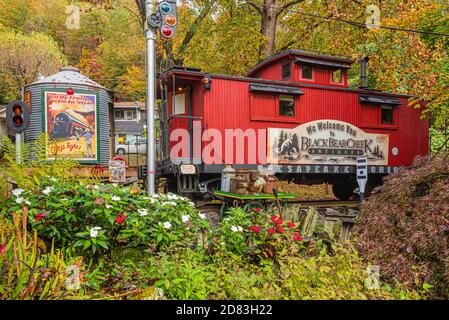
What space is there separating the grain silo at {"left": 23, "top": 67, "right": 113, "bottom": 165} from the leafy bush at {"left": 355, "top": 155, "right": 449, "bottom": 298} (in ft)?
32.8

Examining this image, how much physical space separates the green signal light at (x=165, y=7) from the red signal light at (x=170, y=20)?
0.09m

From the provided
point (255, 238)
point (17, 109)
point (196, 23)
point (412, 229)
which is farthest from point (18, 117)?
point (196, 23)

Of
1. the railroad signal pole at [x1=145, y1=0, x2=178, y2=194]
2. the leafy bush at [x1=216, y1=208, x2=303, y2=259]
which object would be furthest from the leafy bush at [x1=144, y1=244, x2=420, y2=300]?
the railroad signal pole at [x1=145, y1=0, x2=178, y2=194]

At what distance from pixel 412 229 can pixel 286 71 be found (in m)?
7.45

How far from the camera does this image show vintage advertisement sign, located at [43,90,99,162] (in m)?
11.7

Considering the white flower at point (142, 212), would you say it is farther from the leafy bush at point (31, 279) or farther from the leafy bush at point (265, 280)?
the leafy bush at point (31, 279)

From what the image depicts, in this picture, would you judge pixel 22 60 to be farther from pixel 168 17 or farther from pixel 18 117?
pixel 168 17

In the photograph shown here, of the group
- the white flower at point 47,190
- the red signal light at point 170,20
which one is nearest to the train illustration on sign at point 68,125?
the red signal light at point 170,20

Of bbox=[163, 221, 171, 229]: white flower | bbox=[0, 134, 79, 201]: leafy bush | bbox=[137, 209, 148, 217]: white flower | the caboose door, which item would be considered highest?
the caboose door

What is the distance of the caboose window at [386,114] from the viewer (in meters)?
11.2

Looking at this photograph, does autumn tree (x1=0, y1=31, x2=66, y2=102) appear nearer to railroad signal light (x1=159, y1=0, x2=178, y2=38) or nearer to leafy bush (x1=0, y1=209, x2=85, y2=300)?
railroad signal light (x1=159, y1=0, x2=178, y2=38)

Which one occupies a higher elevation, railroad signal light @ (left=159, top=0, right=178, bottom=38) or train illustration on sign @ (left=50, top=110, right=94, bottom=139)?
railroad signal light @ (left=159, top=0, right=178, bottom=38)
